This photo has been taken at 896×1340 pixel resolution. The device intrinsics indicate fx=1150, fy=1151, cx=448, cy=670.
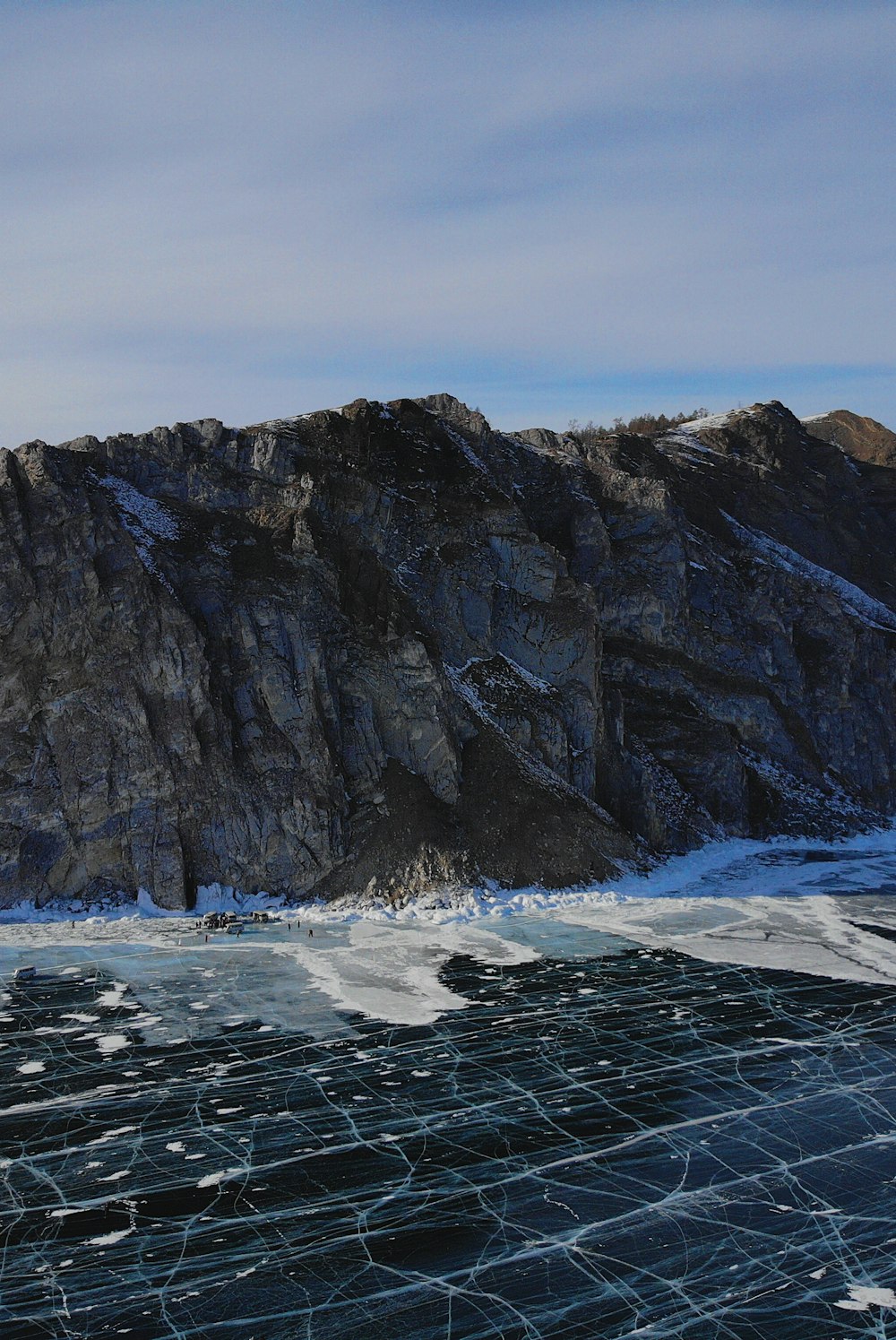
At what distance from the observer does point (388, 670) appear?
45.8 metres

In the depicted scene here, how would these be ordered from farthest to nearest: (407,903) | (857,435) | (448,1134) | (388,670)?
(857,435)
(388,670)
(407,903)
(448,1134)

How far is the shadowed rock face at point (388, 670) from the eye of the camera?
41438mm

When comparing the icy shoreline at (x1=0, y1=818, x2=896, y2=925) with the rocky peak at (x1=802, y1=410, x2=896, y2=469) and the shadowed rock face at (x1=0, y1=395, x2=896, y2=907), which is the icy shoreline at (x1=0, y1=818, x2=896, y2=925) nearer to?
the shadowed rock face at (x1=0, y1=395, x2=896, y2=907)

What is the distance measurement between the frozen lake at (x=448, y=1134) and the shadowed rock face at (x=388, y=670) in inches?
226

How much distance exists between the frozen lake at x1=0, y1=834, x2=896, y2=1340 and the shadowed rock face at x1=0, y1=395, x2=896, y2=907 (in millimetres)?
5733

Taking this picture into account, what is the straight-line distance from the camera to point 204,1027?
2731 centimetres

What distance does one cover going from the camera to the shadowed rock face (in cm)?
4144

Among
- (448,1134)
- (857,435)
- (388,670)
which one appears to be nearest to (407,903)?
(388,670)

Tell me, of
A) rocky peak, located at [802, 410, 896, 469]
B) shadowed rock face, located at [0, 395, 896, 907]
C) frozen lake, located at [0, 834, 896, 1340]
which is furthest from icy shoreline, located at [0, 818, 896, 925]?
rocky peak, located at [802, 410, 896, 469]

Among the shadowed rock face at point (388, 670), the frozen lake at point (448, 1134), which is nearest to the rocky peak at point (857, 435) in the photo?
the shadowed rock face at point (388, 670)

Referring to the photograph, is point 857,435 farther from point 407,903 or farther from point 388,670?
A: point 407,903

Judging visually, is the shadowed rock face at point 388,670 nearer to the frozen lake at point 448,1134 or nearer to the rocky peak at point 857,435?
the frozen lake at point 448,1134

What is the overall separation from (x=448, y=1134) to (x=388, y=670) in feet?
84.8

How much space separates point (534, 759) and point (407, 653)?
22.5 feet
